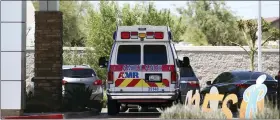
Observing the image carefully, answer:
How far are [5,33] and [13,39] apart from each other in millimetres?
234

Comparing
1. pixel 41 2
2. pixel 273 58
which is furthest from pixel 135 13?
pixel 41 2

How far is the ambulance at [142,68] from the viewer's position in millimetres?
A: 16547

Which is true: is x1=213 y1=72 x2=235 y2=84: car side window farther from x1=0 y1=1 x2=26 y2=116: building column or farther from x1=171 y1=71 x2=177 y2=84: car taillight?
x1=0 y1=1 x2=26 y2=116: building column

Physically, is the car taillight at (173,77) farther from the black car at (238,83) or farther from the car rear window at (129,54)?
the black car at (238,83)

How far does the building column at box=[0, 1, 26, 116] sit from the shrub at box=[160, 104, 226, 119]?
12.3 feet

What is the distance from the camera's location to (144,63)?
1670cm

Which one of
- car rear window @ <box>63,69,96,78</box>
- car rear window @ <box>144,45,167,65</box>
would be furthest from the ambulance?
car rear window @ <box>63,69,96,78</box>

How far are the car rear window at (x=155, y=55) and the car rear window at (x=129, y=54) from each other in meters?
0.22

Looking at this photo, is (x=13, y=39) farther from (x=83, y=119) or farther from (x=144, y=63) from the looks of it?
(x=144, y=63)

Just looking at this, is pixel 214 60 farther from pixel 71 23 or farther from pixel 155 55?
pixel 71 23

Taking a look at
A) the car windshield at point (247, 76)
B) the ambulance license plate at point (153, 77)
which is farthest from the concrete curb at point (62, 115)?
the car windshield at point (247, 76)

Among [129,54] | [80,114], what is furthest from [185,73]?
[80,114]

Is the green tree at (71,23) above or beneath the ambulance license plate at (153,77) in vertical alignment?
above

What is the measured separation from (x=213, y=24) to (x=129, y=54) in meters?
39.3
